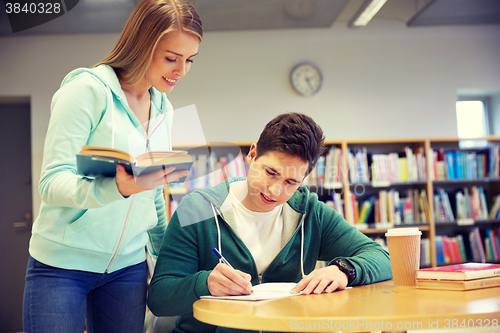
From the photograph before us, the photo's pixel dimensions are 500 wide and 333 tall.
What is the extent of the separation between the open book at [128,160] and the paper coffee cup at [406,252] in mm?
611

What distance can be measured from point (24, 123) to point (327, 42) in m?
3.23

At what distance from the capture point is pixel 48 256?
950mm

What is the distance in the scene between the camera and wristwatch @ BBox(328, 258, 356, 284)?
106 cm

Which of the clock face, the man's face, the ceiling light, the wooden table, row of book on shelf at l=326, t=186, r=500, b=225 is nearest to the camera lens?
the wooden table

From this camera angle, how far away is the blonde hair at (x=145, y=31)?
3.27 feet

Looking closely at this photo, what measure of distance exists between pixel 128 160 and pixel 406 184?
148 inches

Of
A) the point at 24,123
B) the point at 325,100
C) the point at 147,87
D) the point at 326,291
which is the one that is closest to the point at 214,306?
the point at 326,291

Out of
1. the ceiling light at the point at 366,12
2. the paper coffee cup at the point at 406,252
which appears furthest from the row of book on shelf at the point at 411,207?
the paper coffee cup at the point at 406,252

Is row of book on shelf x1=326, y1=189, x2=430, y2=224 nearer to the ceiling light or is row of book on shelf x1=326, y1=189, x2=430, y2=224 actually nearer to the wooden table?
the ceiling light

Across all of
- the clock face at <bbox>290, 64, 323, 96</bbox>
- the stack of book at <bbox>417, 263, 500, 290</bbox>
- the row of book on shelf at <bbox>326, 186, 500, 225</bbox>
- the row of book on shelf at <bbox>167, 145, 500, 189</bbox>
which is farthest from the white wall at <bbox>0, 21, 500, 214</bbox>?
the stack of book at <bbox>417, 263, 500, 290</bbox>

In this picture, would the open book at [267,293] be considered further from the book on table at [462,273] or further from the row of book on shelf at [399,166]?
the row of book on shelf at [399,166]

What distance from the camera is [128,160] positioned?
725mm

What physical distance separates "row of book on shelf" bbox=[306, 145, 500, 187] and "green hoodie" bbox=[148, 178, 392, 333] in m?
2.38

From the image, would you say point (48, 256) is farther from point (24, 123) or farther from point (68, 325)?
point (24, 123)
